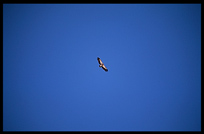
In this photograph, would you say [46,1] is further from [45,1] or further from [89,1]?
[89,1]

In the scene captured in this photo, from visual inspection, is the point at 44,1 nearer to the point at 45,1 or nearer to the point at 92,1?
the point at 45,1

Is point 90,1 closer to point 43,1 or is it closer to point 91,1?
point 91,1

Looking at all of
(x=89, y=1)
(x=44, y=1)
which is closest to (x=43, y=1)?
(x=44, y=1)

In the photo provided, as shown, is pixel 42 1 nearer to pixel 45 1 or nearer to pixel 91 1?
pixel 45 1

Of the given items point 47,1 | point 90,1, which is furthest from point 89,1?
point 47,1

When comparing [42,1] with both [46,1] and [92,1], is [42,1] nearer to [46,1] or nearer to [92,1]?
[46,1]
